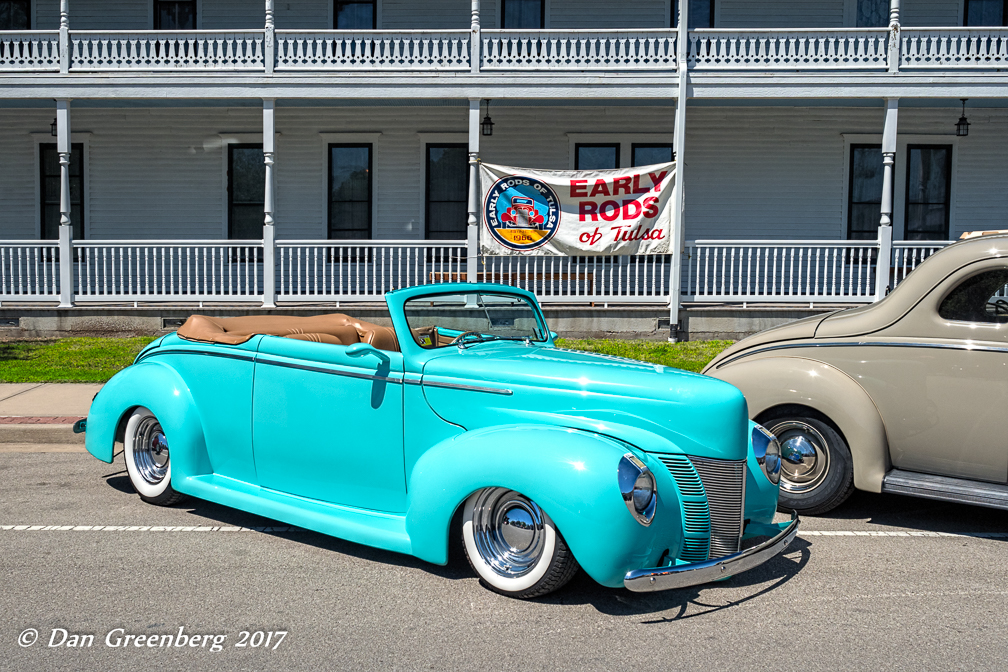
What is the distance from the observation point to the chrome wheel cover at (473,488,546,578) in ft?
13.2

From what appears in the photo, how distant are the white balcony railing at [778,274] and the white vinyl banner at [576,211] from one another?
3.56 ft

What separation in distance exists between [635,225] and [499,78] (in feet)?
11.3

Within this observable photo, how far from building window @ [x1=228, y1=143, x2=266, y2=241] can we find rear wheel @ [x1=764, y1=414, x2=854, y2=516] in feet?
45.3

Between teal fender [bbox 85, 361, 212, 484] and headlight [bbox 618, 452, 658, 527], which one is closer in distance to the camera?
headlight [bbox 618, 452, 658, 527]

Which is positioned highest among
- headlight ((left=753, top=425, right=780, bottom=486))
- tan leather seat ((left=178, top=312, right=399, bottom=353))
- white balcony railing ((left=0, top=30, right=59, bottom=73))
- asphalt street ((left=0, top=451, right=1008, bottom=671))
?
white balcony railing ((left=0, top=30, right=59, bottom=73))

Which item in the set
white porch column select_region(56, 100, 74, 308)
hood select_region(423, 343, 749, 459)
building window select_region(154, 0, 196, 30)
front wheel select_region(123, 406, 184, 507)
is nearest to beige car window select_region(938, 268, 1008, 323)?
hood select_region(423, 343, 749, 459)

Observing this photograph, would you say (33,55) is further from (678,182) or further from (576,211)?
(678,182)

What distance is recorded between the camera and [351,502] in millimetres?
4676

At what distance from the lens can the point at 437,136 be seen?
1689 cm

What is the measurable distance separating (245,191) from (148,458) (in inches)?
494

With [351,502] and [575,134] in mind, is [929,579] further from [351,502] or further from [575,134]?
[575,134]

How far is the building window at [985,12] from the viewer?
16.5 metres

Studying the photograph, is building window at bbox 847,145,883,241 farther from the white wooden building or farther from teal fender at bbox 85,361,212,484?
teal fender at bbox 85,361,212,484

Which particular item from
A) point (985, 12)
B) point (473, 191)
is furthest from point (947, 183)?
point (473, 191)
